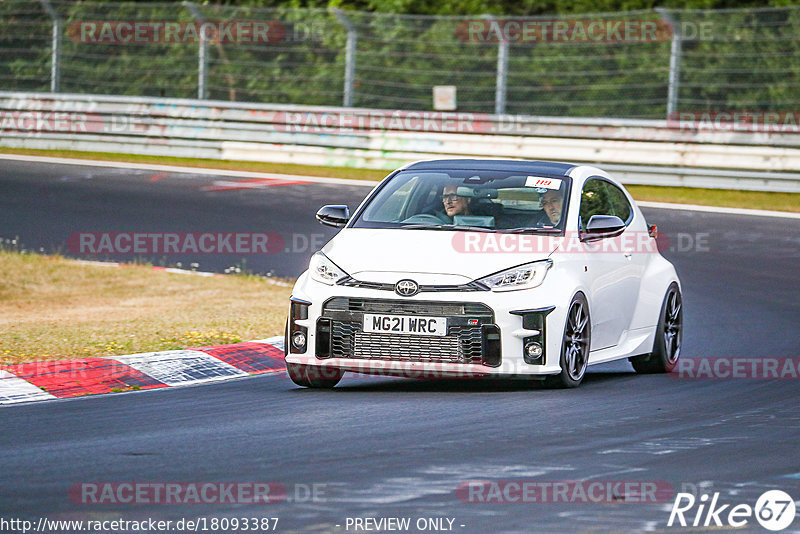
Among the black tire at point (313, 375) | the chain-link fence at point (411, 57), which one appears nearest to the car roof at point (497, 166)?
the black tire at point (313, 375)

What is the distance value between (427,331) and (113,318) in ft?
16.2

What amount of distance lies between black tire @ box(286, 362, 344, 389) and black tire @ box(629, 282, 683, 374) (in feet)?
8.33

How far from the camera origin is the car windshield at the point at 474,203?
371 inches

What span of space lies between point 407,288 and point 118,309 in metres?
5.67

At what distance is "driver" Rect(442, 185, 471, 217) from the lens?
9547mm

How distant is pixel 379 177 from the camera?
24.3 metres

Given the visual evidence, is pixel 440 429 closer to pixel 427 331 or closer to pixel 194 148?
pixel 427 331

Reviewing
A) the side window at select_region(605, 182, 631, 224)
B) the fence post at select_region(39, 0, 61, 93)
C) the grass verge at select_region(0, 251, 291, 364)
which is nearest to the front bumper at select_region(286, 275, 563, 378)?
the side window at select_region(605, 182, 631, 224)

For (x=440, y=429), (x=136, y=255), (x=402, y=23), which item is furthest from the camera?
(x=402, y=23)

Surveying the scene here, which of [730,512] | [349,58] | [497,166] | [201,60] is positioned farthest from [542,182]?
[201,60]

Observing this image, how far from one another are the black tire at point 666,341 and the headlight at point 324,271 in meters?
2.78

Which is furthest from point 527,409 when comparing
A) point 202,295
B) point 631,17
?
point 631,17

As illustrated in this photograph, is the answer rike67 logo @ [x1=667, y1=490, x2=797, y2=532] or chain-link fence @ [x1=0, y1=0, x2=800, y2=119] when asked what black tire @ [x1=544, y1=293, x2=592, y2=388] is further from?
chain-link fence @ [x1=0, y1=0, x2=800, y2=119]

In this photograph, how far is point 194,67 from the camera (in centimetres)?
2745
